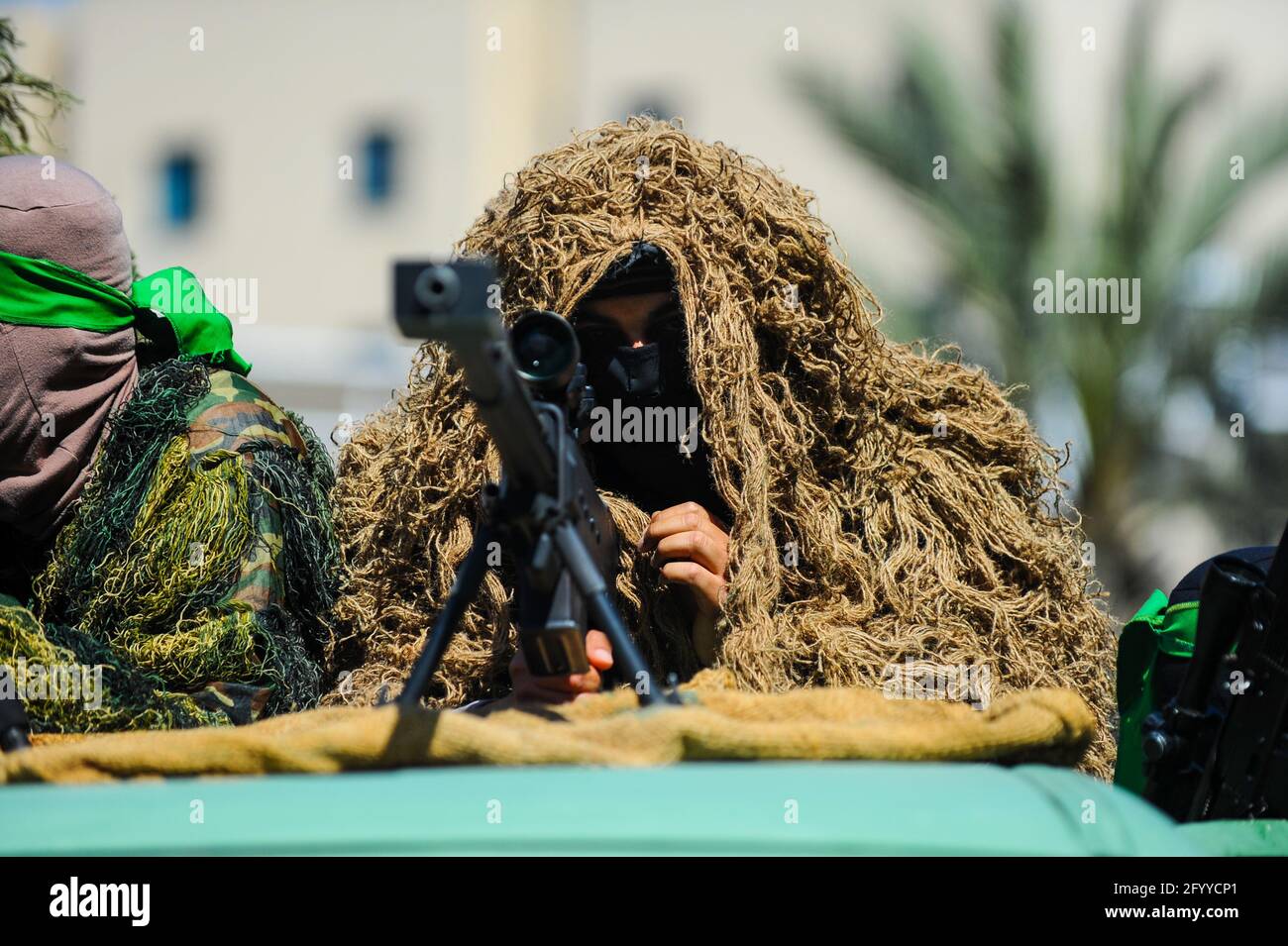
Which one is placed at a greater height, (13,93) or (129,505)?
(13,93)

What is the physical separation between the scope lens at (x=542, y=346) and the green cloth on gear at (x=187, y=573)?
0.98 metres

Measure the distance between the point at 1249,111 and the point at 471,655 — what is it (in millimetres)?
6014

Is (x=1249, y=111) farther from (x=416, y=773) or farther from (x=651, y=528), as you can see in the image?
(x=416, y=773)

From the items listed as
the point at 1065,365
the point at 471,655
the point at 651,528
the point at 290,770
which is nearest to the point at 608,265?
the point at 651,528

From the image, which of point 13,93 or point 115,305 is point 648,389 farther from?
point 13,93

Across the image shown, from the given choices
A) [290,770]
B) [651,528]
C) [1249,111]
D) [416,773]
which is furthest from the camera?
[1249,111]

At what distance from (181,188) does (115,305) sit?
13.1 metres

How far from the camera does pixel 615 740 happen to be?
50.0 inches

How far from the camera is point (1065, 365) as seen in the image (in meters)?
7.12

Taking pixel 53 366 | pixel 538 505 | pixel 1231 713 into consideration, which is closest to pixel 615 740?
pixel 538 505

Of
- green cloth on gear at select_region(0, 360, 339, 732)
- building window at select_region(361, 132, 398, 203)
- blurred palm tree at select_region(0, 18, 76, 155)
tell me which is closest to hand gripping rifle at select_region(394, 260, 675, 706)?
green cloth on gear at select_region(0, 360, 339, 732)

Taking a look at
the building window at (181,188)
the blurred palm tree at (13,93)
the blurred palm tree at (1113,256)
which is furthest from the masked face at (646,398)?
the building window at (181,188)

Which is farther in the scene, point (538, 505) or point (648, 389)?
point (648, 389)

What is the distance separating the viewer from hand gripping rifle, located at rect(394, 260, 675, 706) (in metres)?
1.31
